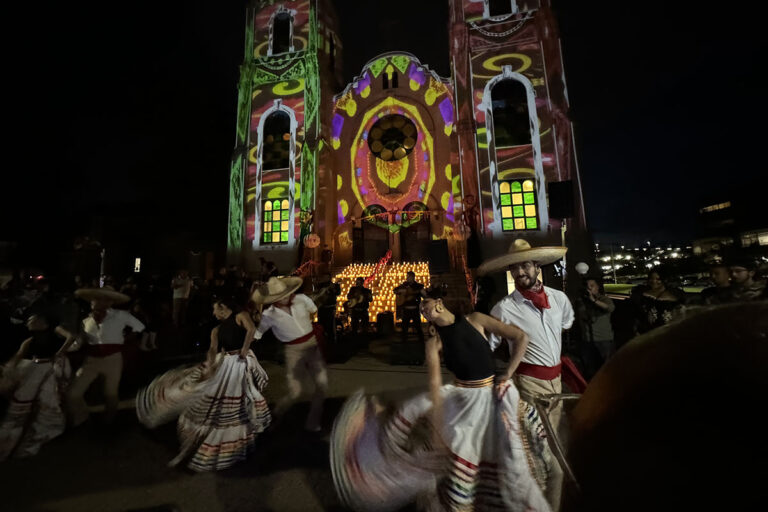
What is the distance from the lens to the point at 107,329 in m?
4.48

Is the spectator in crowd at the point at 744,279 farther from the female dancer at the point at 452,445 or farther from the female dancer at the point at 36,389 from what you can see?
the female dancer at the point at 36,389

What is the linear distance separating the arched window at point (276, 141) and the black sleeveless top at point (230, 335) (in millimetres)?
15186

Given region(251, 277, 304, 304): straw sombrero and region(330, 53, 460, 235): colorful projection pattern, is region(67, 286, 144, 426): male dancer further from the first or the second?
region(330, 53, 460, 235): colorful projection pattern

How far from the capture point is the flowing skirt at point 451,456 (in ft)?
7.14

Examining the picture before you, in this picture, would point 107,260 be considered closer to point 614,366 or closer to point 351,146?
point 351,146

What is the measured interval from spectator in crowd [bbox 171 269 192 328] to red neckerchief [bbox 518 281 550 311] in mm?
9856

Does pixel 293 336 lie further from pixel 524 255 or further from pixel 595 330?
pixel 595 330

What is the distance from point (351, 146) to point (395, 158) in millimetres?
2792

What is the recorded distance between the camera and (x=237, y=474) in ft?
10.7

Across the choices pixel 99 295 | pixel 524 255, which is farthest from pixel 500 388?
pixel 99 295

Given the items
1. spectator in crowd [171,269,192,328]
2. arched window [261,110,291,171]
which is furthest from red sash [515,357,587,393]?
arched window [261,110,291,171]

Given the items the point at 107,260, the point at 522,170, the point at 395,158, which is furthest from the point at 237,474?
the point at 107,260

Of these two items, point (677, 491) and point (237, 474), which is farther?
point (237, 474)

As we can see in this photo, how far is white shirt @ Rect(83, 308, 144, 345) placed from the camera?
14.6 ft
